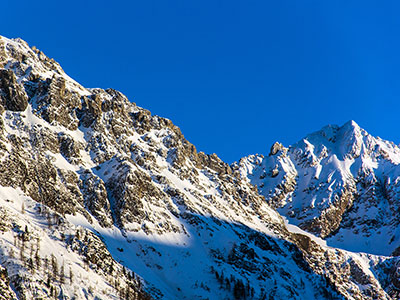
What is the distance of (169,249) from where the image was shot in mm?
196750

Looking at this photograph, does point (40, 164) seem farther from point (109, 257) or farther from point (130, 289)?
point (130, 289)

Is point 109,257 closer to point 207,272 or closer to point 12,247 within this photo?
point 12,247

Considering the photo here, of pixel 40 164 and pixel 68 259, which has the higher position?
pixel 40 164

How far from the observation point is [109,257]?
16075 cm

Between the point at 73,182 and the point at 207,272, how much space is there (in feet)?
212

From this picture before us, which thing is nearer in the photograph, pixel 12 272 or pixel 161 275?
pixel 12 272

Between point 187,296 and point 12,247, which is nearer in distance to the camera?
point 12,247

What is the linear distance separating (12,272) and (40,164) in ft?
247

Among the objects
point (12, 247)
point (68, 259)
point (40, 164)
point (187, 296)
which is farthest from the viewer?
point (40, 164)

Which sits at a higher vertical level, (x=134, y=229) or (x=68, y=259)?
(x=134, y=229)

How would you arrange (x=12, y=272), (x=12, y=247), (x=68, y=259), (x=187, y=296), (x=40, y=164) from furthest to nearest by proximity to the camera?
(x=40, y=164) → (x=187, y=296) → (x=68, y=259) → (x=12, y=247) → (x=12, y=272)

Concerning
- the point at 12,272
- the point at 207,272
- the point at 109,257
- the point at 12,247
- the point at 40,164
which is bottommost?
the point at 12,272

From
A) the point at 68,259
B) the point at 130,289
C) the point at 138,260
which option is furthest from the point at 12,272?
the point at 138,260

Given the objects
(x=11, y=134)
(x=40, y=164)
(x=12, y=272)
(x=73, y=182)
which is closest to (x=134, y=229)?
(x=73, y=182)
